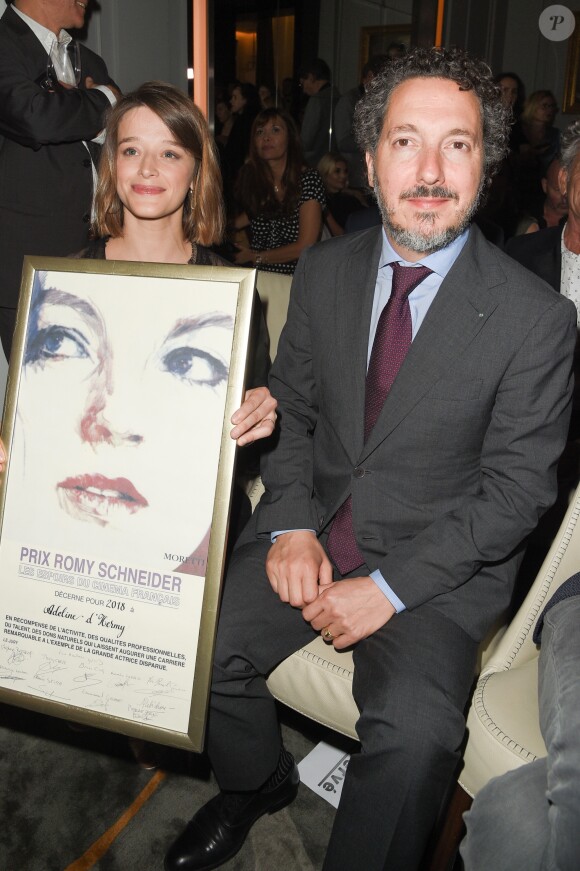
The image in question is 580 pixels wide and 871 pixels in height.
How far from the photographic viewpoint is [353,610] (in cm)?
149

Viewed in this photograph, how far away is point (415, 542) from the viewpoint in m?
1.54

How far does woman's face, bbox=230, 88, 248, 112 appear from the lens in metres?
3.85

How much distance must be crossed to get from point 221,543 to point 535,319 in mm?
800

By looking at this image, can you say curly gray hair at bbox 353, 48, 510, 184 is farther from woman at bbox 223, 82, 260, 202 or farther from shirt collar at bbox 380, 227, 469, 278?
woman at bbox 223, 82, 260, 202

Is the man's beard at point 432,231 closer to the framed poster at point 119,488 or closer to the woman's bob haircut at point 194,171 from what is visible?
the framed poster at point 119,488

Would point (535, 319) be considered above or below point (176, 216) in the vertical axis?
below

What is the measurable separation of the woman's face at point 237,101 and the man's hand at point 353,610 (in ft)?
10.6

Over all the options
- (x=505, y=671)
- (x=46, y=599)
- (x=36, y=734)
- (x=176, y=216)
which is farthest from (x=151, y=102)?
(x=36, y=734)

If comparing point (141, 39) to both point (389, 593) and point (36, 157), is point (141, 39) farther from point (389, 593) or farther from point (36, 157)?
point (389, 593)

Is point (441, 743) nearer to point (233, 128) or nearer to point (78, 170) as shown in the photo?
point (78, 170)

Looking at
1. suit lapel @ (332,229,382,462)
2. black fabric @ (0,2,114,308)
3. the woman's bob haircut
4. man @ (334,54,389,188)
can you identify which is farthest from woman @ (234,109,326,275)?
suit lapel @ (332,229,382,462)

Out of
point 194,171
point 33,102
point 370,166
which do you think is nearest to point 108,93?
point 33,102

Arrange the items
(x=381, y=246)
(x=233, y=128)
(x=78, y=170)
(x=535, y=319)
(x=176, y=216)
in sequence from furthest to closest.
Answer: (x=233, y=128)
(x=78, y=170)
(x=176, y=216)
(x=381, y=246)
(x=535, y=319)

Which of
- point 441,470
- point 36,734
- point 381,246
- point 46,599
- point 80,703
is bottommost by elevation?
point 36,734
